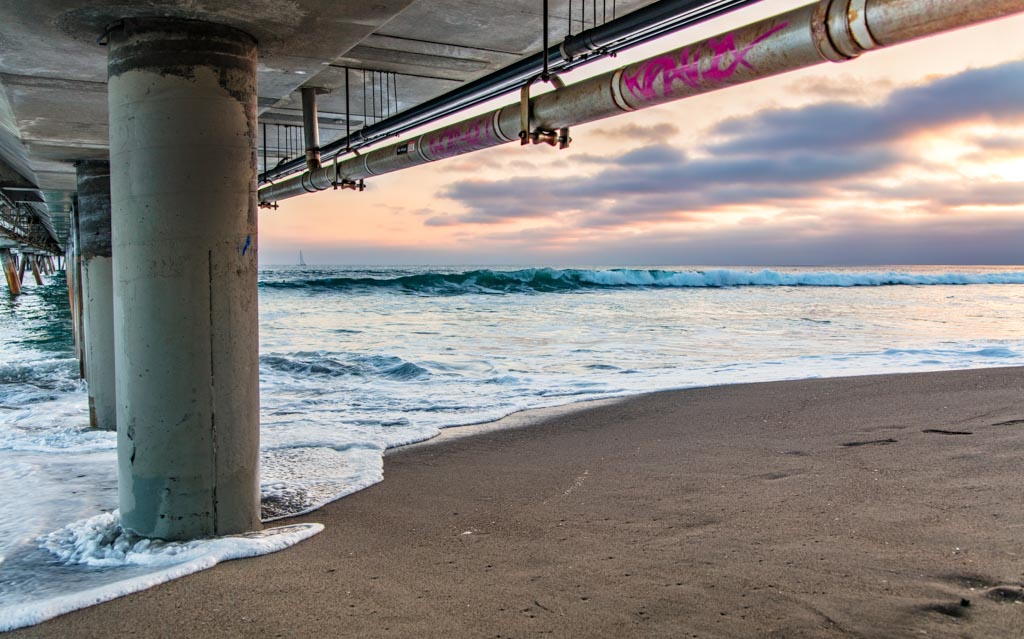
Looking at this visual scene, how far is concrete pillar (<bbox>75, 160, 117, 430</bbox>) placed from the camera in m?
9.96

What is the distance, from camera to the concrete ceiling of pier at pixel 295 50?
4332mm

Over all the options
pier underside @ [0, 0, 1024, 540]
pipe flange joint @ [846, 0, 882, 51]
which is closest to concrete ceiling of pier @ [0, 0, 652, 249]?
pier underside @ [0, 0, 1024, 540]

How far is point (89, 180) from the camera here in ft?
33.5

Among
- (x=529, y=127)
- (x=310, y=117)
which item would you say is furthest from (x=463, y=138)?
(x=310, y=117)

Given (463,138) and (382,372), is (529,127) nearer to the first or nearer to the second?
(463,138)

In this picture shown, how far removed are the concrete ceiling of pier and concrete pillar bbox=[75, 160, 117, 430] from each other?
46cm

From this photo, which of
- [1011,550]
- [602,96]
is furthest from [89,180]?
[1011,550]

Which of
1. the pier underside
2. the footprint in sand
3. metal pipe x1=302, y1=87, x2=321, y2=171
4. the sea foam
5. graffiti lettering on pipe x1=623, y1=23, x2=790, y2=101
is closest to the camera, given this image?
the sea foam

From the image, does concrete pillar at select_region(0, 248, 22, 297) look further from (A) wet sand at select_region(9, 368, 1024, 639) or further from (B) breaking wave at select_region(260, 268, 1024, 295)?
Result: (A) wet sand at select_region(9, 368, 1024, 639)

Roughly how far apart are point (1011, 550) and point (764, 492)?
5.35 ft

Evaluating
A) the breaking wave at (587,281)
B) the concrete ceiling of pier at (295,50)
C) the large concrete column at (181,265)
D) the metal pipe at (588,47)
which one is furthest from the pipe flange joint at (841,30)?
the breaking wave at (587,281)

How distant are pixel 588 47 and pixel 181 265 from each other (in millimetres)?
3255

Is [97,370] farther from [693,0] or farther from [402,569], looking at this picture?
[693,0]

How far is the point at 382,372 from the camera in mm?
14406
